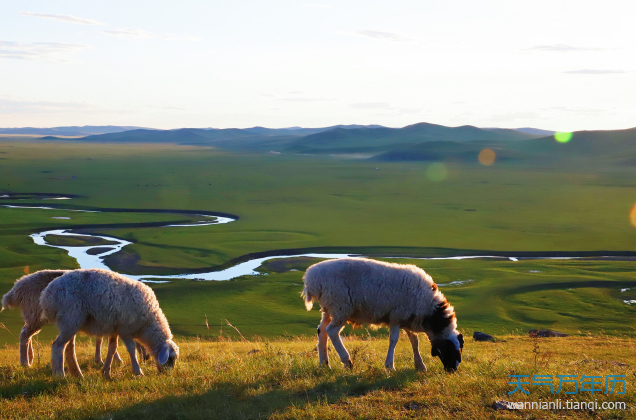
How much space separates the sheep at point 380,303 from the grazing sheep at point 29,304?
4.42 m

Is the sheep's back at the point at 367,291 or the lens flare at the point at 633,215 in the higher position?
the sheep's back at the point at 367,291

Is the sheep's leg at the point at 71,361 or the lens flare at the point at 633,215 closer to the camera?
the sheep's leg at the point at 71,361

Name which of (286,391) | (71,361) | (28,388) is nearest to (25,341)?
(71,361)

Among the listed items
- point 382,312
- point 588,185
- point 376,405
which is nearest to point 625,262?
point 382,312

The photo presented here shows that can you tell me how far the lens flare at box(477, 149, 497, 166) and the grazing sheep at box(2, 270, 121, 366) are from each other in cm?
16628

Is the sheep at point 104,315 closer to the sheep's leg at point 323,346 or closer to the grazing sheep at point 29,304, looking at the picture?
the grazing sheep at point 29,304

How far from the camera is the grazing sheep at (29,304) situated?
11.0 m

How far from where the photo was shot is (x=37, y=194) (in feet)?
246

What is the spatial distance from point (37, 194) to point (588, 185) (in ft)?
283

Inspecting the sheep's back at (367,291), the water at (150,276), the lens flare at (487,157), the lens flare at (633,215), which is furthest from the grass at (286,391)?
the lens flare at (487,157)

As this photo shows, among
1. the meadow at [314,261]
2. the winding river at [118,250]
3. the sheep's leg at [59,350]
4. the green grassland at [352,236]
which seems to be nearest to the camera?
the meadow at [314,261]

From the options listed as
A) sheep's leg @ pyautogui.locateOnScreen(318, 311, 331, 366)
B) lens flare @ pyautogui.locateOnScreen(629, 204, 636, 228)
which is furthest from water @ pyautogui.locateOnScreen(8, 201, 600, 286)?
sheep's leg @ pyautogui.locateOnScreen(318, 311, 331, 366)

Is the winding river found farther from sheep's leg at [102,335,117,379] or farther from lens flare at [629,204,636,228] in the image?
sheep's leg at [102,335,117,379]

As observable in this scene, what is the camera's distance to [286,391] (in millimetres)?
8578
